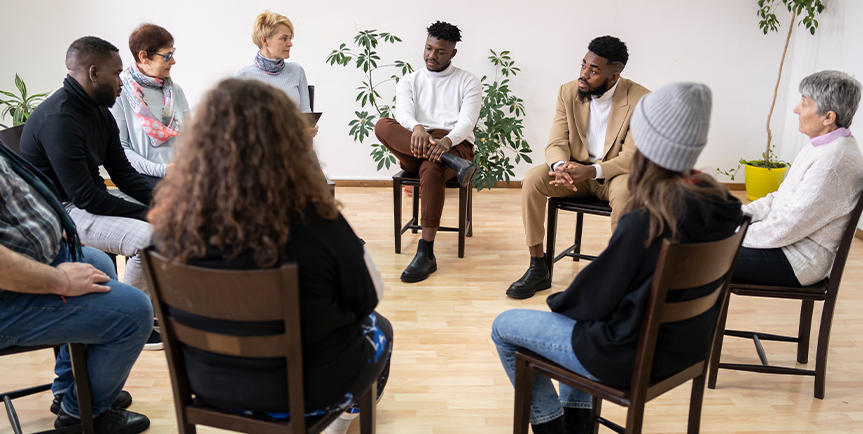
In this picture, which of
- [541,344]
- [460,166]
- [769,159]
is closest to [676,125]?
[541,344]

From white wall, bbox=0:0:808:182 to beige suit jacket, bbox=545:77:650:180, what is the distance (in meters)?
1.85

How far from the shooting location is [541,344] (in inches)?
56.6

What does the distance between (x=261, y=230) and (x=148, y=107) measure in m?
1.92

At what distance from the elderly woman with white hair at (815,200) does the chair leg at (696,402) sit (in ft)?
2.15

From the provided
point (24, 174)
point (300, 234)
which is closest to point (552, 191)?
point (300, 234)

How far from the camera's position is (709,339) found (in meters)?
1.43

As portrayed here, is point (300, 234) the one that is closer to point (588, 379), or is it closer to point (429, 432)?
point (588, 379)

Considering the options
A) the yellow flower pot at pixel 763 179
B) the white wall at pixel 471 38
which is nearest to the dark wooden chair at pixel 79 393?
the white wall at pixel 471 38

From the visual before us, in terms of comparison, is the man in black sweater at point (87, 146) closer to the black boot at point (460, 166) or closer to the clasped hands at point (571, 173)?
the black boot at point (460, 166)

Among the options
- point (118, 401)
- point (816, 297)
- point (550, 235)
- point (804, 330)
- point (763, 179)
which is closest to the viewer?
point (118, 401)

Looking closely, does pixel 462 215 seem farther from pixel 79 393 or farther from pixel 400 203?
pixel 79 393

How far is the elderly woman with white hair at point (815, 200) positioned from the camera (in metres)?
1.88

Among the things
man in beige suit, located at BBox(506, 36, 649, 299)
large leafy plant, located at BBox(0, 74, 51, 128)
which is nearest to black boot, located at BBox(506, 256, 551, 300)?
man in beige suit, located at BBox(506, 36, 649, 299)

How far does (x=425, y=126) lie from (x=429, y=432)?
201 centimetres
